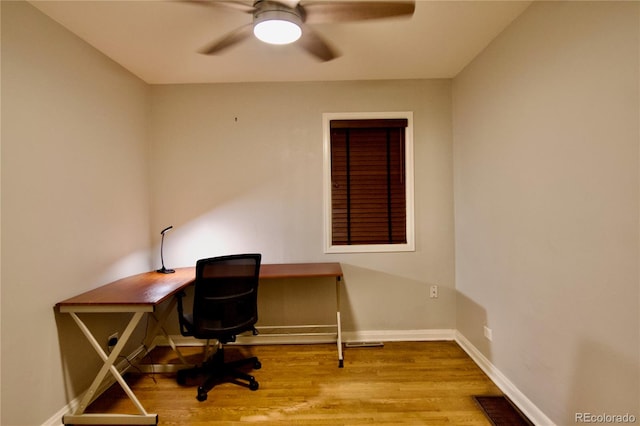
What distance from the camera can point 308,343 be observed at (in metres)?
3.01

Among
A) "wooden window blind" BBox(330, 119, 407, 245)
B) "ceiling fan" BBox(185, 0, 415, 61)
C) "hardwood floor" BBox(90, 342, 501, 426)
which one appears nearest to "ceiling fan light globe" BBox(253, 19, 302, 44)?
"ceiling fan" BBox(185, 0, 415, 61)

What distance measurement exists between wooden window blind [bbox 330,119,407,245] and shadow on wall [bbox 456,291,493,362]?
81 cm

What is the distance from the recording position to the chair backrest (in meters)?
2.09

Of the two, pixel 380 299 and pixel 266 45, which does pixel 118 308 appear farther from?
pixel 380 299

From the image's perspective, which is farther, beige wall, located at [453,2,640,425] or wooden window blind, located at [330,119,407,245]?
wooden window blind, located at [330,119,407,245]

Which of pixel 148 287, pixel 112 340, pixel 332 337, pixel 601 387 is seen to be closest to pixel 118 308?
pixel 148 287

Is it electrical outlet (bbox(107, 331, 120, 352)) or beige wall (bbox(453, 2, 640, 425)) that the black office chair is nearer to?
electrical outlet (bbox(107, 331, 120, 352))

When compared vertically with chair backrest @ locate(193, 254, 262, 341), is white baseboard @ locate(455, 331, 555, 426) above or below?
below

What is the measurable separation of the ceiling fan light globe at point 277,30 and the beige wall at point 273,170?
117 centimetres

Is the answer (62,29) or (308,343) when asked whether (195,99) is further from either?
(308,343)

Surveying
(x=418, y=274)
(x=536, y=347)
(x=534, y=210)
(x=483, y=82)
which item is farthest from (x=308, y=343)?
(x=483, y=82)

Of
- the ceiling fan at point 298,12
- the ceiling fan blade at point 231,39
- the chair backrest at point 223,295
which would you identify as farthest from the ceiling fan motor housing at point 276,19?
the chair backrest at point 223,295

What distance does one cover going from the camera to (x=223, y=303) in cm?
217

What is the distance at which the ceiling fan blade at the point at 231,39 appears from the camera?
1.99 metres
